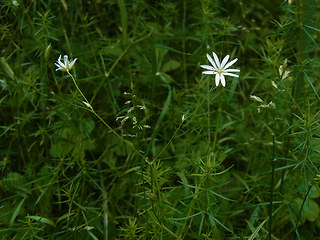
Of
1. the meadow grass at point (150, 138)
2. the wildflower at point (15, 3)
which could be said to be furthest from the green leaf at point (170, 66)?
the wildflower at point (15, 3)

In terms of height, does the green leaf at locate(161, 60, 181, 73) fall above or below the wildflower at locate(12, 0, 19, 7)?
below

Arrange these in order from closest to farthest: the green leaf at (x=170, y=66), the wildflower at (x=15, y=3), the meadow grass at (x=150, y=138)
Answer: the meadow grass at (x=150, y=138)
the wildflower at (x=15, y=3)
the green leaf at (x=170, y=66)

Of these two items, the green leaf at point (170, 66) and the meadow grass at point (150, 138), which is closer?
the meadow grass at point (150, 138)

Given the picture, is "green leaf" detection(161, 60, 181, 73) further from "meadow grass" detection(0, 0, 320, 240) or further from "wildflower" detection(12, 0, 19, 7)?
"wildflower" detection(12, 0, 19, 7)

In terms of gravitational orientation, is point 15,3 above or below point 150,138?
above

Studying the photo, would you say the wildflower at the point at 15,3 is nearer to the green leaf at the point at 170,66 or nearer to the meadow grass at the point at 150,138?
the meadow grass at the point at 150,138

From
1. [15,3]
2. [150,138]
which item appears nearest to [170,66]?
[150,138]

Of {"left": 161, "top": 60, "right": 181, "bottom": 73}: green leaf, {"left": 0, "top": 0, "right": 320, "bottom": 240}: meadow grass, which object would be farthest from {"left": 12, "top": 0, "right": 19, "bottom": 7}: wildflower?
{"left": 161, "top": 60, "right": 181, "bottom": 73}: green leaf

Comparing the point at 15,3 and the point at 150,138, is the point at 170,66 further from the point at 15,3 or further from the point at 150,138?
the point at 15,3
